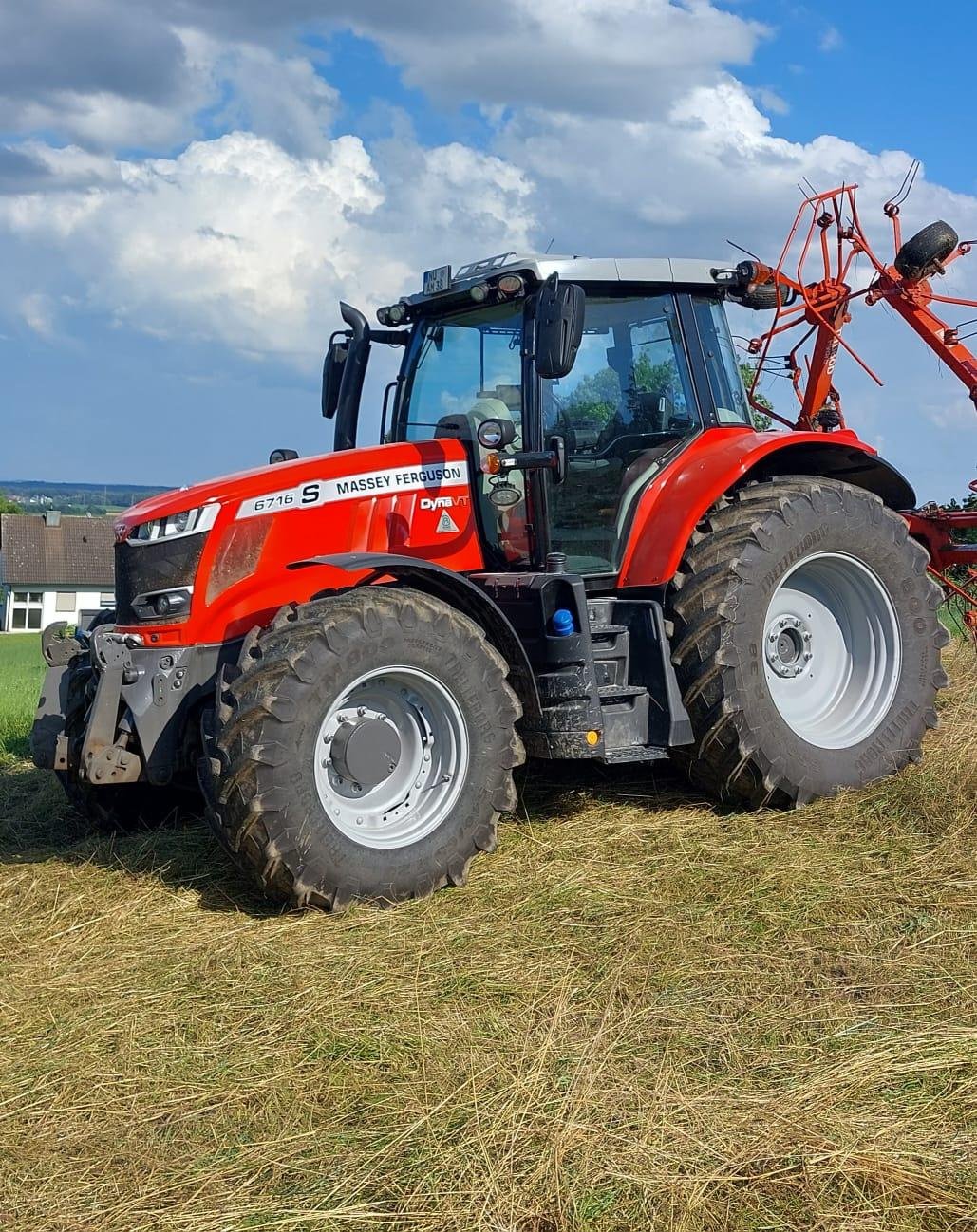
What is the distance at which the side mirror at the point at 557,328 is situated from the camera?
525 centimetres

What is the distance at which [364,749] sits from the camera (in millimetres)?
5023

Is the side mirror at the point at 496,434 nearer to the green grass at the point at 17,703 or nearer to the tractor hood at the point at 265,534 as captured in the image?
the tractor hood at the point at 265,534

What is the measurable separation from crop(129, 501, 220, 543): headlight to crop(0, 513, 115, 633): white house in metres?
62.9

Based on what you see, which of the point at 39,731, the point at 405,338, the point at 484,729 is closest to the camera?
the point at 484,729

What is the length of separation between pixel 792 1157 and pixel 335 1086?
122 cm

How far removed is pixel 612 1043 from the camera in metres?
3.60

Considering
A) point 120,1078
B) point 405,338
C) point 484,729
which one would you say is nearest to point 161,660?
point 484,729

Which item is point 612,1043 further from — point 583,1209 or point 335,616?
point 335,616

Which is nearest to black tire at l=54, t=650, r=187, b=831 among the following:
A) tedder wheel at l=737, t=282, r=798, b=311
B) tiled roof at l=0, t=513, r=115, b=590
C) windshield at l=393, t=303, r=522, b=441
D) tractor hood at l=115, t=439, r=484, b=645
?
tractor hood at l=115, t=439, r=484, b=645

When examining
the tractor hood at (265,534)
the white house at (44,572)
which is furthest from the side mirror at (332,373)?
the white house at (44,572)

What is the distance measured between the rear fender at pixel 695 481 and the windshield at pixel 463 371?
0.75 meters

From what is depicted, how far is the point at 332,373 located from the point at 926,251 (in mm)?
3861

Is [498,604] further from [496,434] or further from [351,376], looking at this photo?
[351,376]

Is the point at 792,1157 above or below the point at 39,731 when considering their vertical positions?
below
